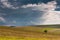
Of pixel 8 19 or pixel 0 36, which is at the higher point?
pixel 8 19

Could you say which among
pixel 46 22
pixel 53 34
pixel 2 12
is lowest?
pixel 53 34

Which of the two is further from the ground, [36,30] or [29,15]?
[29,15]

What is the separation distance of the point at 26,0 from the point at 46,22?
90 cm

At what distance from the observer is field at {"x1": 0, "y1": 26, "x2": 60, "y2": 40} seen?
5.51 metres

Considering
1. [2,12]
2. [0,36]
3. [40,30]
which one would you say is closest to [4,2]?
[2,12]

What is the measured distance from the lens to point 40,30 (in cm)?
562

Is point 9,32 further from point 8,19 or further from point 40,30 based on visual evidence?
point 40,30

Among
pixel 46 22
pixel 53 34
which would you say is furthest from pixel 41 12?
pixel 53 34

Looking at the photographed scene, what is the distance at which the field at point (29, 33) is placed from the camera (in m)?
5.51

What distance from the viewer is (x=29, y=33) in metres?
5.52

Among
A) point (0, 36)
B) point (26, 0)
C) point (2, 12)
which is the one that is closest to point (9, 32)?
point (0, 36)

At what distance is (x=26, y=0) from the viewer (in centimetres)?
561

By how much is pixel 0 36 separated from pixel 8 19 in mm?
565

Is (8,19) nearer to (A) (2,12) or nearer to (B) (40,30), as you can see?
(A) (2,12)
